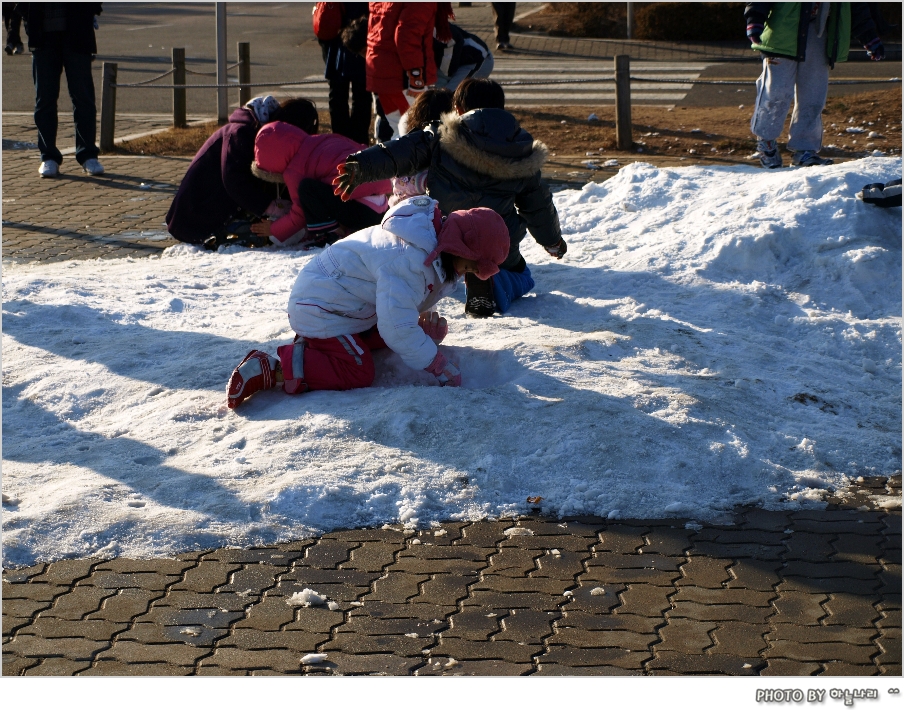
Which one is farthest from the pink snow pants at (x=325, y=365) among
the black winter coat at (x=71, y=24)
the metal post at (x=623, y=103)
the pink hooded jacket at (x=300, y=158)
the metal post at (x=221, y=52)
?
the metal post at (x=221, y=52)

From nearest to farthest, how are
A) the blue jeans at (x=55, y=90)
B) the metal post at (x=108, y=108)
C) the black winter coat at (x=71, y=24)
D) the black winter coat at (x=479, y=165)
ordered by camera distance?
the black winter coat at (x=479, y=165) < the black winter coat at (x=71, y=24) < the blue jeans at (x=55, y=90) < the metal post at (x=108, y=108)

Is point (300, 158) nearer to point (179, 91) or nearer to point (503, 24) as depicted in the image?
point (179, 91)

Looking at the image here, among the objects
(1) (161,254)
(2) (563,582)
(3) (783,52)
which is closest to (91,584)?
(2) (563,582)

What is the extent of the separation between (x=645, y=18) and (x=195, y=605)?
1646 cm

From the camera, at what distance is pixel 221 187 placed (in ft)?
23.9

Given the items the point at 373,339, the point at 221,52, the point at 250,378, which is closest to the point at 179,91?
the point at 221,52

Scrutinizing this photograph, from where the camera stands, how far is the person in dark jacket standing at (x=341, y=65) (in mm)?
9102

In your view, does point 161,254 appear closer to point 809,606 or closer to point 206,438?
point 206,438

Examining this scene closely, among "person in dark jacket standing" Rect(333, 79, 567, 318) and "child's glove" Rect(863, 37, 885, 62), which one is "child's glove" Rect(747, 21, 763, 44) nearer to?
"child's glove" Rect(863, 37, 885, 62)

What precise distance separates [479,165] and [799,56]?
3.99 metres

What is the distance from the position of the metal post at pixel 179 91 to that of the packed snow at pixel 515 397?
552cm

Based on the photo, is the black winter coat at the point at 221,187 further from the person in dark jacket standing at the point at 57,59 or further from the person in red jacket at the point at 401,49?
the person in dark jacket standing at the point at 57,59

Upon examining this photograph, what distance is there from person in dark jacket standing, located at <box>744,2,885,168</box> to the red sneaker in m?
5.41

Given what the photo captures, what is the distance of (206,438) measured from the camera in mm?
4375
